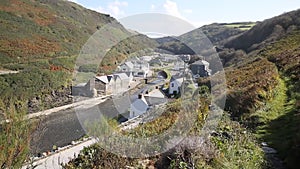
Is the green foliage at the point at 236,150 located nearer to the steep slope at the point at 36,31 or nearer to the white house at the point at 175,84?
the white house at the point at 175,84

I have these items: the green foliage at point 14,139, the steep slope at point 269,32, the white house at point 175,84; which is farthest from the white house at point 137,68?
the green foliage at point 14,139

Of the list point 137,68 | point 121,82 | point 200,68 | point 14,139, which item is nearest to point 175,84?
point 137,68

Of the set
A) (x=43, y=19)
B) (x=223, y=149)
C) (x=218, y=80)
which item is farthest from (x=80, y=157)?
(x=43, y=19)

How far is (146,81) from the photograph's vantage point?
31.9 meters

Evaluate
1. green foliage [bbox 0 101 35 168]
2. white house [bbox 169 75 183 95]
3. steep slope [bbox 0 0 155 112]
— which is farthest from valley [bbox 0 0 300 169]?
steep slope [bbox 0 0 155 112]

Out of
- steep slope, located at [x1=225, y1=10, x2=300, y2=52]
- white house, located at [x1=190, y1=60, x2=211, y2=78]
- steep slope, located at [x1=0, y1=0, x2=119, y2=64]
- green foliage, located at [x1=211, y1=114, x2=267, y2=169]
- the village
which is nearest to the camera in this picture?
green foliage, located at [x1=211, y1=114, x2=267, y2=169]

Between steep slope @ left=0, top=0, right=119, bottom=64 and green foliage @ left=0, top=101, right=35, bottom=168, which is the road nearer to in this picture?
green foliage @ left=0, top=101, right=35, bottom=168

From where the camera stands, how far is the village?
798 inches

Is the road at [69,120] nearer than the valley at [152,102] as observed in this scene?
No

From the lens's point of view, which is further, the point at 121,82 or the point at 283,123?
the point at 121,82

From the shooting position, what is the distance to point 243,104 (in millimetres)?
8570

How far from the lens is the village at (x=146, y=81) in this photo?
20.3 m

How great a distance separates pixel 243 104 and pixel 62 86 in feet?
104

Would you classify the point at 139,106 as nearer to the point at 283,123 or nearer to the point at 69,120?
the point at 69,120
